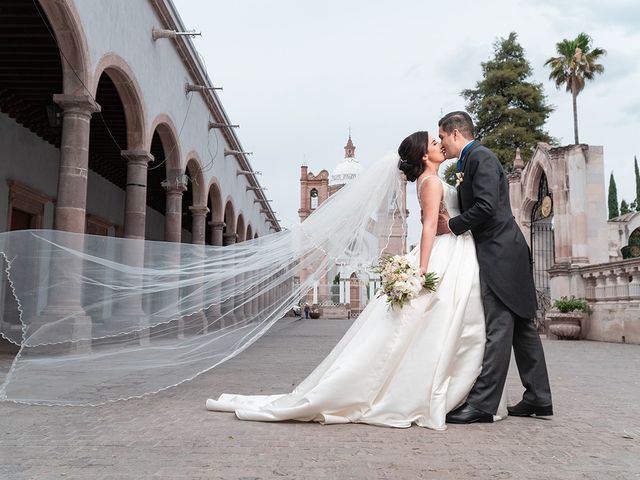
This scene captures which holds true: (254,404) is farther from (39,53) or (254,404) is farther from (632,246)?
(632,246)

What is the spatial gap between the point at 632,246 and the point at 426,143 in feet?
104

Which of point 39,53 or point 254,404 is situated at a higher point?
point 39,53

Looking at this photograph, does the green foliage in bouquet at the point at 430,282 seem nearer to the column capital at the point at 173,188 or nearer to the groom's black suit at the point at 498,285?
the groom's black suit at the point at 498,285

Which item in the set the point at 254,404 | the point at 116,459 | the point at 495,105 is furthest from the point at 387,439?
the point at 495,105

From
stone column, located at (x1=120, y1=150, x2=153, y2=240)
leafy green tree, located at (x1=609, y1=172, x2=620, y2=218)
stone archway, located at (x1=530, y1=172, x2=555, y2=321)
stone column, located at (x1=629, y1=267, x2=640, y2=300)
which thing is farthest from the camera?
leafy green tree, located at (x1=609, y1=172, x2=620, y2=218)

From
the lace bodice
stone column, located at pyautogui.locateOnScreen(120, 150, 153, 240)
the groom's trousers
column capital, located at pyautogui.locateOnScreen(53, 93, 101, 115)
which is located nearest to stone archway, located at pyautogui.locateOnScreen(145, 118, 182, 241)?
stone column, located at pyautogui.locateOnScreen(120, 150, 153, 240)

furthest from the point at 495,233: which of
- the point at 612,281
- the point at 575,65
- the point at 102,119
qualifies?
the point at 575,65

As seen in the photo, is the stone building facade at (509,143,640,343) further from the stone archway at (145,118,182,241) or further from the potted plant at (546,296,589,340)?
the stone archway at (145,118,182,241)

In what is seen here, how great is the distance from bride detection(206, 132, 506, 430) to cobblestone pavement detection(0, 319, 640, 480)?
0.13 metres

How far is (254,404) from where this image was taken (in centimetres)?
454

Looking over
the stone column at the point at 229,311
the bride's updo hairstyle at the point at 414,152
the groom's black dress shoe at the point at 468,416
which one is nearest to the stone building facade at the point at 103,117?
the stone column at the point at 229,311

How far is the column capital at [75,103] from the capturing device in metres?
9.18

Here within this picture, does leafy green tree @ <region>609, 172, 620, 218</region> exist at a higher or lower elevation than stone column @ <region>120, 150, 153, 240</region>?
higher

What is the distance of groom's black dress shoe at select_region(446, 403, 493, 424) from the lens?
418 centimetres
